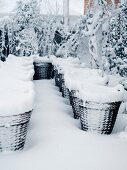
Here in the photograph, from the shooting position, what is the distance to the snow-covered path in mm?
2896

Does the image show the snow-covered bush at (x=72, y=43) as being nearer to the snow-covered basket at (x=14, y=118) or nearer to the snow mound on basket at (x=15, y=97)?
the snow mound on basket at (x=15, y=97)

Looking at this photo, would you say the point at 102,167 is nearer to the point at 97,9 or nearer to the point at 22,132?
the point at 22,132

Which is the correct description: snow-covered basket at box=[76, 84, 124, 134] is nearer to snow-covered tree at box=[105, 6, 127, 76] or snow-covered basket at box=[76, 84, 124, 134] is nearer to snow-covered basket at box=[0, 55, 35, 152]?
snow-covered basket at box=[0, 55, 35, 152]

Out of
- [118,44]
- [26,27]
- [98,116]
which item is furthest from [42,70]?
[98,116]

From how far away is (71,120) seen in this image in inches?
167

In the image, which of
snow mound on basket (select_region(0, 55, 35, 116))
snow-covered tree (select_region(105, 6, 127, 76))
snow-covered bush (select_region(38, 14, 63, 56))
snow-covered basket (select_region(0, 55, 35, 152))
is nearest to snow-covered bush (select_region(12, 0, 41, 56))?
snow-covered bush (select_region(38, 14, 63, 56))

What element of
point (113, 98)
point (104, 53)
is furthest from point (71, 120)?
point (104, 53)

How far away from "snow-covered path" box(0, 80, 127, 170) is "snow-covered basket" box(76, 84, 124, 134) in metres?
0.10

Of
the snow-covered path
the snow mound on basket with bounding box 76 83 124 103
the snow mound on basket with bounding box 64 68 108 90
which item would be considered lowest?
the snow-covered path

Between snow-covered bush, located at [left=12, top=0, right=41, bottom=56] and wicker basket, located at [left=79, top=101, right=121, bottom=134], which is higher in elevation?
snow-covered bush, located at [left=12, top=0, right=41, bottom=56]

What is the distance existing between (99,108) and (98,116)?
0.10m

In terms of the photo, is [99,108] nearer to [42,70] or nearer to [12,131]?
[12,131]

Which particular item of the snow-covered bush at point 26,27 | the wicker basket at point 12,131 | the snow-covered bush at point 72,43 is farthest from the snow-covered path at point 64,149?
the snow-covered bush at point 26,27

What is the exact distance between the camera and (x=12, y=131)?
303cm
